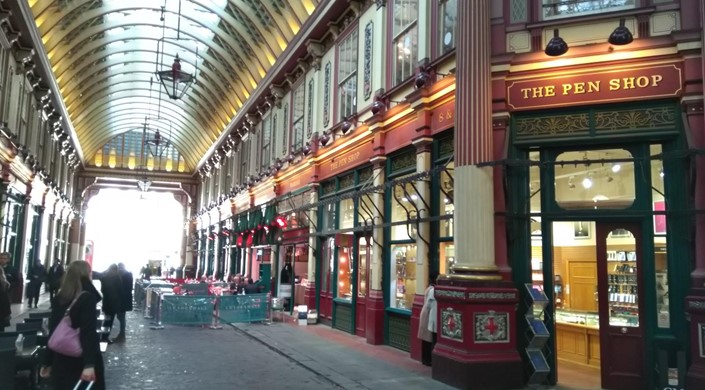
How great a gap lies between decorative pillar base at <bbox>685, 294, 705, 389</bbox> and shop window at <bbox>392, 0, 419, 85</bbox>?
6734mm

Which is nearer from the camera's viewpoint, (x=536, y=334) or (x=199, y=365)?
(x=536, y=334)

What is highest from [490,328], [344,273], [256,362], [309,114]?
[309,114]

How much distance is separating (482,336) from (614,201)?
2.76 m

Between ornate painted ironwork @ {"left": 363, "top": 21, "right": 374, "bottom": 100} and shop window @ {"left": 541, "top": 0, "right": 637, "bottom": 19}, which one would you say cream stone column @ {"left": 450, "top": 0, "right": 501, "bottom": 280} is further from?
ornate painted ironwork @ {"left": 363, "top": 21, "right": 374, "bottom": 100}

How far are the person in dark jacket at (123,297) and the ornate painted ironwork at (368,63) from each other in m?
6.78

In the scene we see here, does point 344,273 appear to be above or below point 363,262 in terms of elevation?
below

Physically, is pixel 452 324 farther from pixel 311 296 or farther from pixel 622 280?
pixel 311 296

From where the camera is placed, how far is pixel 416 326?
1107cm

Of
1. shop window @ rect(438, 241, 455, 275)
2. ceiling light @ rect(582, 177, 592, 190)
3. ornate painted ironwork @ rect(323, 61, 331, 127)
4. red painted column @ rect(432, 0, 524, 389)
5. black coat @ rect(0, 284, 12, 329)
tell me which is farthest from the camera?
ornate painted ironwork @ rect(323, 61, 331, 127)

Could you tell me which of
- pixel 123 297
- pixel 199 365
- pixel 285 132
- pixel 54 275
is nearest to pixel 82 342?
pixel 199 365

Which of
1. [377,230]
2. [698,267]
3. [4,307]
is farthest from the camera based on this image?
[377,230]

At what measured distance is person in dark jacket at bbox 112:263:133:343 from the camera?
12711 millimetres

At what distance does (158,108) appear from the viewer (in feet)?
137

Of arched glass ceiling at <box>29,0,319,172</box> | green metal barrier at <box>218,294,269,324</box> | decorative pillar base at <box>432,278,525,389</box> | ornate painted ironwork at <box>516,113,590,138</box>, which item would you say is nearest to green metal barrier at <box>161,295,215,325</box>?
green metal barrier at <box>218,294,269,324</box>
